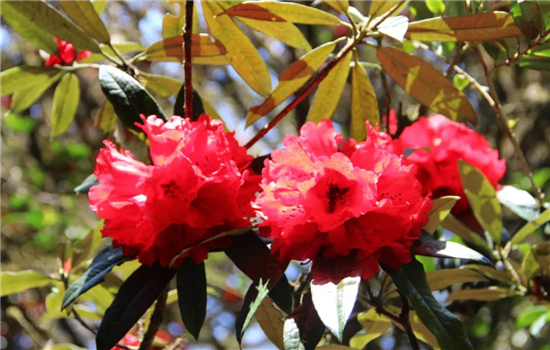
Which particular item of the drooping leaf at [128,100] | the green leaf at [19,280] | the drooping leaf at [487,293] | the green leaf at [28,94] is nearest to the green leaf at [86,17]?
the drooping leaf at [128,100]

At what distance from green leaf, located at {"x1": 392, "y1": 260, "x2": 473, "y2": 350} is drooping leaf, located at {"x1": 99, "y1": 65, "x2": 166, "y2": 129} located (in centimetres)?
45

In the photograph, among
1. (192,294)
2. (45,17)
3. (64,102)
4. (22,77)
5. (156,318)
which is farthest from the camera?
(64,102)

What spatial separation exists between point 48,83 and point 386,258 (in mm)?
827

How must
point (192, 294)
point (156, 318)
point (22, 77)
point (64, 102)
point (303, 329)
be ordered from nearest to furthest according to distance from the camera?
point (303, 329) < point (192, 294) < point (156, 318) < point (22, 77) < point (64, 102)

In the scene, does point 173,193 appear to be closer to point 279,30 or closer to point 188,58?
point 188,58

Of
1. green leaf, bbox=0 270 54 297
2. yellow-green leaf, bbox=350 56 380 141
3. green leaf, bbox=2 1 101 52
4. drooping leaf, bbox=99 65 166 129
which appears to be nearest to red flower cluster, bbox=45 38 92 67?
green leaf, bbox=2 1 101 52

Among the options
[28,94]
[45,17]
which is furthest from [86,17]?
[28,94]

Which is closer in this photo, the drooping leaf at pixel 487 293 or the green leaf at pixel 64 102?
the drooping leaf at pixel 487 293

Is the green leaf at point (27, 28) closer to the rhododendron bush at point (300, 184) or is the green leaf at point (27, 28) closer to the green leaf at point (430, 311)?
the rhododendron bush at point (300, 184)

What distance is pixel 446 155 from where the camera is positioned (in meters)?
1.21

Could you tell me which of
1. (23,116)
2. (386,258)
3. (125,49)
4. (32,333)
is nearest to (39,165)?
(23,116)

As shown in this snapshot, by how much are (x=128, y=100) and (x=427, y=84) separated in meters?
0.48

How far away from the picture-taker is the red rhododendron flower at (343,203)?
0.79 meters

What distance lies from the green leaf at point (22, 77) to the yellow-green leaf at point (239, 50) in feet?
1.42
